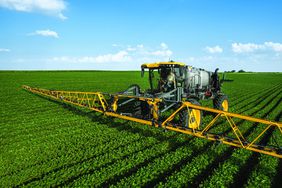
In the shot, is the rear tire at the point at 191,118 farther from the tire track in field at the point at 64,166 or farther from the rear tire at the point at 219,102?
the rear tire at the point at 219,102

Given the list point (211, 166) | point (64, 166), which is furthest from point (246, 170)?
point (64, 166)

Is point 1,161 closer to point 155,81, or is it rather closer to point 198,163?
point 198,163

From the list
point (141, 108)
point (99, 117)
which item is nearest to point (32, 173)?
point (99, 117)

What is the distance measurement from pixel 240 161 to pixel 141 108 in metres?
5.57

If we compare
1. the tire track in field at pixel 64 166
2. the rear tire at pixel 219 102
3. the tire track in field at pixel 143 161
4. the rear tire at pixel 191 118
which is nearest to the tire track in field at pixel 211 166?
the tire track in field at pixel 143 161

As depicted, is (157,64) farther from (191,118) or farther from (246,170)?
(246,170)

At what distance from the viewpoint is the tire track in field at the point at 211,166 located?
5070mm

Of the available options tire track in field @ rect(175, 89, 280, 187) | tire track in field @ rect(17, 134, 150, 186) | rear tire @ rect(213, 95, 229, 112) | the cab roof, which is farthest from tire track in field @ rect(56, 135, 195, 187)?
rear tire @ rect(213, 95, 229, 112)

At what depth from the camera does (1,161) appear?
6.13 m

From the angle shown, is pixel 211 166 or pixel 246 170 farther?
pixel 211 166

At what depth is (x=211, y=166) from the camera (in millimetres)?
5785

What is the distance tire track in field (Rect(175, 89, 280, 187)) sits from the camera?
16.6ft

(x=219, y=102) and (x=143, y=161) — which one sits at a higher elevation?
(x=219, y=102)

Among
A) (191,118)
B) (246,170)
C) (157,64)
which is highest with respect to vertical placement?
(157,64)
